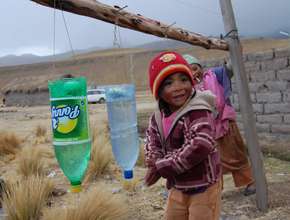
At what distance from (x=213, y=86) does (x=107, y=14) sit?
1.78 m

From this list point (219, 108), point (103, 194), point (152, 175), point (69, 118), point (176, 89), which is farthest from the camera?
point (219, 108)

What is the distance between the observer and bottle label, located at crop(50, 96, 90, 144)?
379 cm

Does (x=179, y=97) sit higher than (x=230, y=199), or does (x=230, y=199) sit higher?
(x=179, y=97)

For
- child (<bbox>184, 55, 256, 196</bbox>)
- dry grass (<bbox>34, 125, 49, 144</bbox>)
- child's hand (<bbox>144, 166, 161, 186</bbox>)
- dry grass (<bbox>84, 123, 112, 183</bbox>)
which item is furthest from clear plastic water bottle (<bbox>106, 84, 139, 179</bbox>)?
dry grass (<bbox>34, 125, 49, 144</bbox>)

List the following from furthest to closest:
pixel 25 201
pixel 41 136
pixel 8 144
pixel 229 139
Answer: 1. pixel 41 136
2. pixel 8 144
3. pixel 229 139
4. pixel 25 201

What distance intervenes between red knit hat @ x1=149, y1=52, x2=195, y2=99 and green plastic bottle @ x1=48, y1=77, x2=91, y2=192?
86 cm

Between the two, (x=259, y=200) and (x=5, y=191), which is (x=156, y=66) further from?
(x=5, y=191)

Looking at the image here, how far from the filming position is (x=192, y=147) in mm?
2932

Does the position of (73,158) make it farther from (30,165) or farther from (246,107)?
(30,165)

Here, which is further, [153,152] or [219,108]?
[219,108]

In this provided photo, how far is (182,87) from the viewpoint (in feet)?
10.2

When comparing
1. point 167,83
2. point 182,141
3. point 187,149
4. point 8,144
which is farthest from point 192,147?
point 8,144

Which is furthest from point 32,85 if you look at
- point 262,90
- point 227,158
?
point 227,158

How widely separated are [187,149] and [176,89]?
1.22 ft
